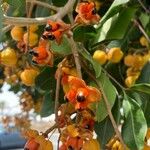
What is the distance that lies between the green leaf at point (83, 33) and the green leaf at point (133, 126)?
0.13 m

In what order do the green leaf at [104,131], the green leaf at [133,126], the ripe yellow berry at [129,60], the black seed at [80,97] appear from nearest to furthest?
the black seed at [80,97] < the green leaf at [133,126] < the green leaf at [104,131] < the ripe yellow berry at [129,60]

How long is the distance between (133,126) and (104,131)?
3.7 inches

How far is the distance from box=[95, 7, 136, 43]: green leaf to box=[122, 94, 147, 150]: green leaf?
0.14m

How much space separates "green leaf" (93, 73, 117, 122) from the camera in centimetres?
73

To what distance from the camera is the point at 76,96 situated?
25.5 inches

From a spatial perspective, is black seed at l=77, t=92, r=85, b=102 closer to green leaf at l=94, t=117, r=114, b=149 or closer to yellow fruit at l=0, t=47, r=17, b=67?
green leaf at l=94, t=117, r=114, b=149

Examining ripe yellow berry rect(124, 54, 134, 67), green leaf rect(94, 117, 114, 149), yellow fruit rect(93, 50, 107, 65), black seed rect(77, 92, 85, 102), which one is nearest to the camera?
black seed rect(77, 92, 85, 102)

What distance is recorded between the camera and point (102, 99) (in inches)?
28.7

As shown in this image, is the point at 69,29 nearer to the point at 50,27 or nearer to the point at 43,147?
the point at 50,27

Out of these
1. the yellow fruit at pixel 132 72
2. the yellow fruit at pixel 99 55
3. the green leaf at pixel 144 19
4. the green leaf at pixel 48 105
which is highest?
the yellow fruit at pixel 99 55

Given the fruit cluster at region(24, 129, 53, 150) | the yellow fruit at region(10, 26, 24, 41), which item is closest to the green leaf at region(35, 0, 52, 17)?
the yellow fruit at region(10, 26, 24, 41)

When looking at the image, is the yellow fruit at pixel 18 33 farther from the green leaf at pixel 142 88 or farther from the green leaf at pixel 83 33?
the green leaf at pixel 142 88

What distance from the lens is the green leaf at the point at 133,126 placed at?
2.43 ft

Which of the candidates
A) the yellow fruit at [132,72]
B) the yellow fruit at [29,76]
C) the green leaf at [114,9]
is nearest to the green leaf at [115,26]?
the green leaf at [114,9]
